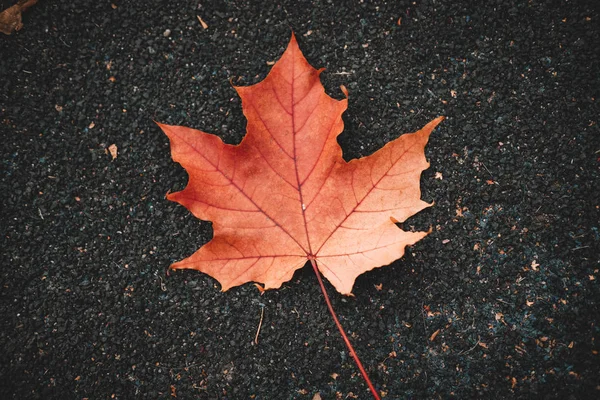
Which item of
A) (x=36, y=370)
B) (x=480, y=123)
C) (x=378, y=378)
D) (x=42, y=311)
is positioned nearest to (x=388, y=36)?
(x=480, y=123)

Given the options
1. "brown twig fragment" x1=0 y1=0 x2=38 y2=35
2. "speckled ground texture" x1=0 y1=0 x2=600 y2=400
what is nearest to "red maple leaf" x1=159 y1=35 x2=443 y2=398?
"speckled ground texture" x1=0 y1=0 x2=600 y2=400

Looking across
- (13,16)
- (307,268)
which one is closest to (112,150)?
(13,16)

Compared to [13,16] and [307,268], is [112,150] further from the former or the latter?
[307,268]

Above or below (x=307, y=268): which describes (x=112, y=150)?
above

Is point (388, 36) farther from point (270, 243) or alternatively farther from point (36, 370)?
point (36, 370)

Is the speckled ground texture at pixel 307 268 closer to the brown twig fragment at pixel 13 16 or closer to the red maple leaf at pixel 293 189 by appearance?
the brown twig fragment at pixel 13 16

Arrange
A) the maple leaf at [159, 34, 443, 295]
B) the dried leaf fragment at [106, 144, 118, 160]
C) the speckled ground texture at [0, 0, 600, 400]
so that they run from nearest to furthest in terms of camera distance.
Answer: the maple leaf at [159, 34, 443, 295], the speckled ground texture at [0, 0, 600, 400], the dried leaf fragment at [106, 144, 118, 160]

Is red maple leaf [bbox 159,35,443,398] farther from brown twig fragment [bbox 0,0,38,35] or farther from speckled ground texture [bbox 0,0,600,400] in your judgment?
brown twig fragment [bbox 0,0,38,35]

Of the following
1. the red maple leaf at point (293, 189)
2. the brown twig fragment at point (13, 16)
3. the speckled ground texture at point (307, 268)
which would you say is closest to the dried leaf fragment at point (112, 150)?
the speckled ground texture at point (307, 268)
